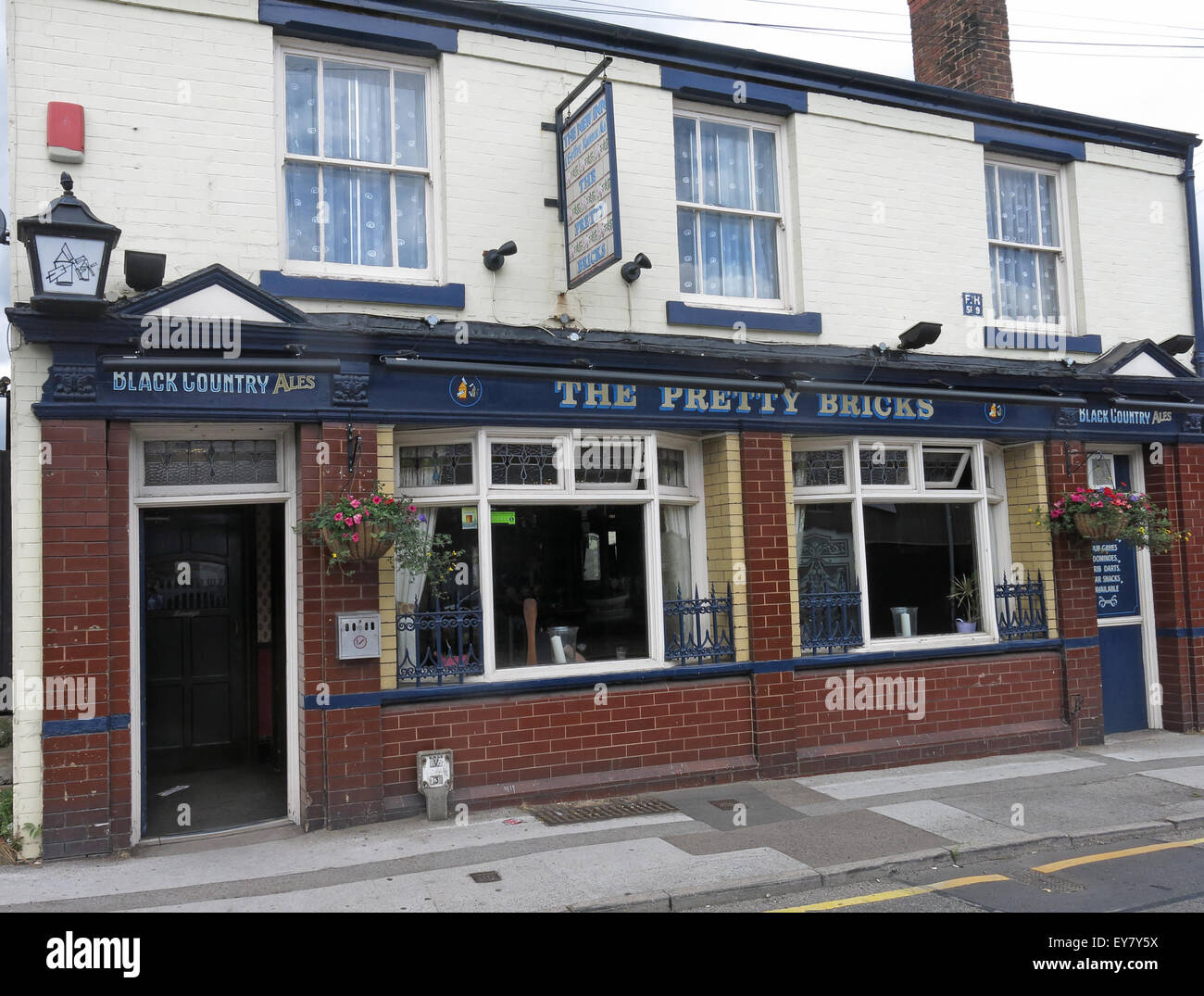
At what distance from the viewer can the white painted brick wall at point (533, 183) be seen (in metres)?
7.39

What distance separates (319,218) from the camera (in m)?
8.22

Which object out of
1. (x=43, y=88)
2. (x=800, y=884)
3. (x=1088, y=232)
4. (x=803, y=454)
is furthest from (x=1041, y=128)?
(x=43, y=88)

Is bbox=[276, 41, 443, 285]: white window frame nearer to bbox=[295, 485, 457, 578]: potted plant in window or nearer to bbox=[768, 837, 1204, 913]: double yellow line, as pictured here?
bbox=[295, 485, 457, 578]: potted plant in window

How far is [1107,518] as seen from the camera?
10250 millimetres

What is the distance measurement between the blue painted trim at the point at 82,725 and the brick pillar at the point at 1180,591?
10988 mm

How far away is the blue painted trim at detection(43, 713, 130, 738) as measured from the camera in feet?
22.6

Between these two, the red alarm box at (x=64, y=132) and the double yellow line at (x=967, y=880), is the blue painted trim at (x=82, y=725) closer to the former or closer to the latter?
the red alarm box at (x=64, y=132)

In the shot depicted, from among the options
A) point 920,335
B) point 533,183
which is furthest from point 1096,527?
point 533,183

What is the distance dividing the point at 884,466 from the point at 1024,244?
133 inches

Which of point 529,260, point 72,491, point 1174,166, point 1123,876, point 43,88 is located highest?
point 1174,166

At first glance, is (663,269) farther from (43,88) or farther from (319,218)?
(43,88)

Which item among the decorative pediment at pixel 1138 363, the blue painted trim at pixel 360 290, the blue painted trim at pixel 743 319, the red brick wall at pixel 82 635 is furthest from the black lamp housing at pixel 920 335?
the red brick wall at pixel 82 635

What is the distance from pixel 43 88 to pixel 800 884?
7773mm

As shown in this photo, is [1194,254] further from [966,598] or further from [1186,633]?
[966,598]
